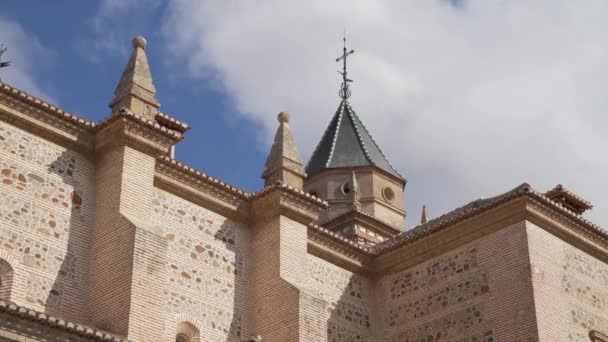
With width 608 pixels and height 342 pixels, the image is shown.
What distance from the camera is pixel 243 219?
17516 millimetres

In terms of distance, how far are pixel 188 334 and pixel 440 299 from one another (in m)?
4.49

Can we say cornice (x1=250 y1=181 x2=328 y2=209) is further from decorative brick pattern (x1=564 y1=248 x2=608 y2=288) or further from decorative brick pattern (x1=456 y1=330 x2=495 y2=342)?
decorative brick pattern (x1=564 y1=248 x2=608 y2=288)

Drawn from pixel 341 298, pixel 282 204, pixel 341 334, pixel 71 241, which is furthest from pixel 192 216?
pixel 341 334

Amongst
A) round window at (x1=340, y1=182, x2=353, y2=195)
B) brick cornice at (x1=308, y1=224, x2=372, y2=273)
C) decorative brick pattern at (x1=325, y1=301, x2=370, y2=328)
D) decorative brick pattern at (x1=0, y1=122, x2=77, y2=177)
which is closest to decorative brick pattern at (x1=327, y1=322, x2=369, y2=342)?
decorative brick pattern at (x1=325, y1=301, x2=370, y2=328)

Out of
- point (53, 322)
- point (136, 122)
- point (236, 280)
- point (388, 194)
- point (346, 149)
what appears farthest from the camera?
point (346, 149)

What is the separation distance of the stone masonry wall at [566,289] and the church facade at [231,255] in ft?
0.09

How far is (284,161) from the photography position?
1786 cm

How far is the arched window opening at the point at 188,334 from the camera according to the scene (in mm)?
15836

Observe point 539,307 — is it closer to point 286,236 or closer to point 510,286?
point 510,286

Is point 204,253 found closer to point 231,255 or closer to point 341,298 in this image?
point 231,255

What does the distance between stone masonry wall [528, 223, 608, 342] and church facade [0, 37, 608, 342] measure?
1.0 inches

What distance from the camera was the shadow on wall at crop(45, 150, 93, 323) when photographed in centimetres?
1458

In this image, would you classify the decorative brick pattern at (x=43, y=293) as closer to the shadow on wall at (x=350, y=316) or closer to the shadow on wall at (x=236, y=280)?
the shadow on wall at (x=236, y=280)

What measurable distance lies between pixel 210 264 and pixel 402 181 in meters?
11.4
